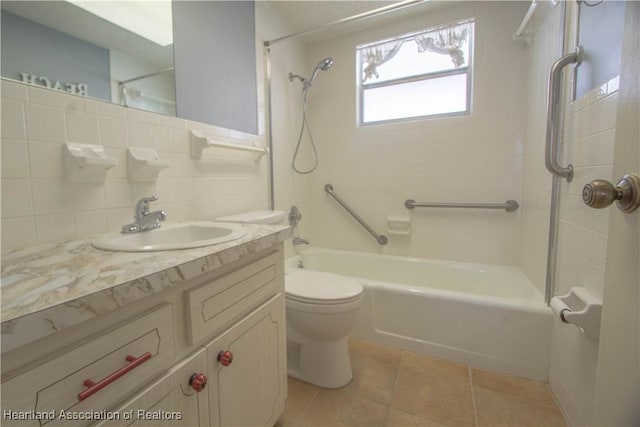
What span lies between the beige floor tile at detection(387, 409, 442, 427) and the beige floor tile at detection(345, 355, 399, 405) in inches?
3.2

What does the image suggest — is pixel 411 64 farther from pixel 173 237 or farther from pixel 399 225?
pixel 173 237

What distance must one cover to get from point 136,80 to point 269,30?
120 cm

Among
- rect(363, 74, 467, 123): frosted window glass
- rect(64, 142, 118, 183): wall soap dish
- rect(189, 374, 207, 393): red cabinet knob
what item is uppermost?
rect(363, 74, 467, 123): frosted window glass

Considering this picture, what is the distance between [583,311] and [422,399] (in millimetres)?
760

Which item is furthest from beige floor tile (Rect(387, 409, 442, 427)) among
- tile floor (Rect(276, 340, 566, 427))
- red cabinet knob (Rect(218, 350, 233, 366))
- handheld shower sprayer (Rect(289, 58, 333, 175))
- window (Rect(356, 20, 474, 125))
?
window (Rect(356, 20, 474, 125))

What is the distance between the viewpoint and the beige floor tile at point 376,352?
1608 millimetres

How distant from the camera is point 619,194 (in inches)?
16.1

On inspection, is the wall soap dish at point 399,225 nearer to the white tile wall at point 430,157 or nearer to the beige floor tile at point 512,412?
the white tile wall at point 430,157

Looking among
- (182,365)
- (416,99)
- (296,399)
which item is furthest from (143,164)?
(416,99)

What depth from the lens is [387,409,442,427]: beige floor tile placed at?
1.17m

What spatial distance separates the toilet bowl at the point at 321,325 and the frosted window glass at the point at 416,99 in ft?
4.85

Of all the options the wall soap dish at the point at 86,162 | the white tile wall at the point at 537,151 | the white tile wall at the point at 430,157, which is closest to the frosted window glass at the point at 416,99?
the white tile wall at the point at 430,157

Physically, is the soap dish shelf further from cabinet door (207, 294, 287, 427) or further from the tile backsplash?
cabinet door (207, 294, 287, 427)

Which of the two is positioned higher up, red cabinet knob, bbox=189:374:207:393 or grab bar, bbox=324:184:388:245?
grab bar, bbox=324:184:388:245
